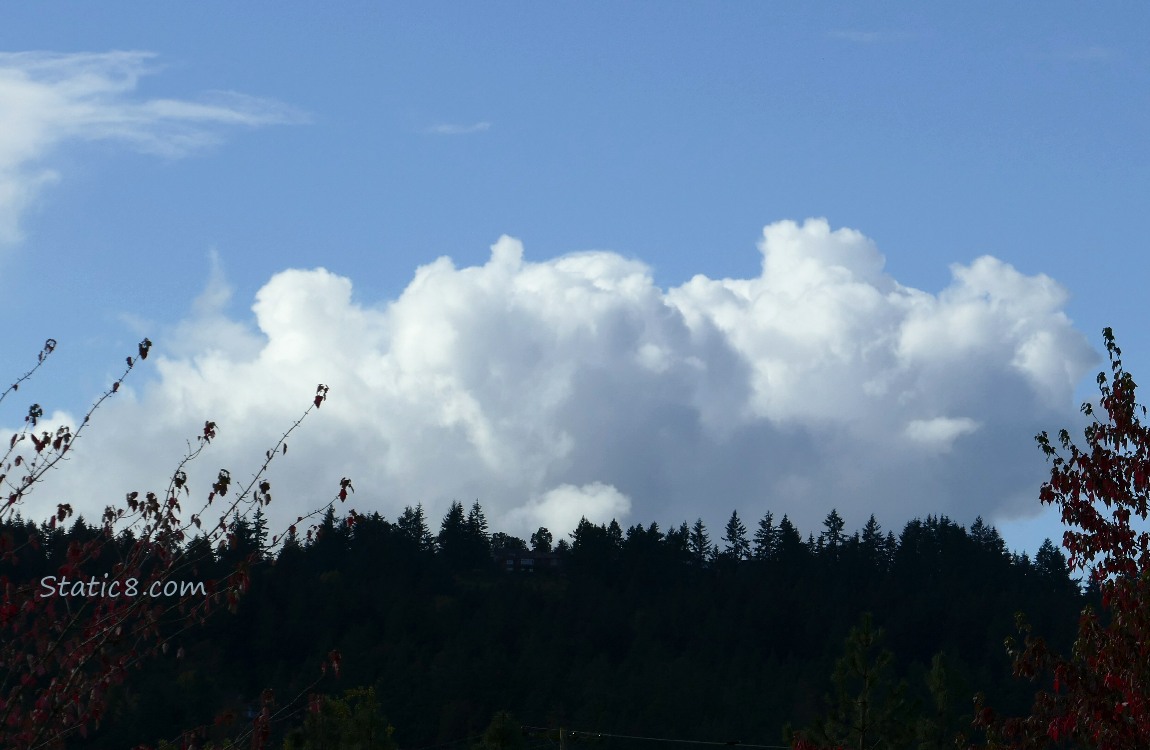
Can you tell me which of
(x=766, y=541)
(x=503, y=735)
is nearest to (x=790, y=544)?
(x=766, y=541)

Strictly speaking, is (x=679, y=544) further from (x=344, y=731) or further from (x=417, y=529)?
(x=344, y=731)

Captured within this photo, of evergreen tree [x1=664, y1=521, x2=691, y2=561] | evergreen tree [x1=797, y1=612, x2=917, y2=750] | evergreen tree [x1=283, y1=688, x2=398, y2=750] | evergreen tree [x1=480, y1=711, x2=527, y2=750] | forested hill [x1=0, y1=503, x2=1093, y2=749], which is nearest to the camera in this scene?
evergreen tree [x1=797, y1=612, x2=917, y2=750]

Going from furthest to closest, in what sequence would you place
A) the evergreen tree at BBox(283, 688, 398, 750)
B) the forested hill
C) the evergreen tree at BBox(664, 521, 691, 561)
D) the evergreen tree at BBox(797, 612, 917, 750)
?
the evergreen tree at BBox(664, 521, 691, 561), the forested hill, the evergreen tree at BBox(283, 688, 398, 750), the evergreen tree at BBox(797, 612, 917, 750)

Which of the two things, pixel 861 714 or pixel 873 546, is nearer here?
pixel 861 714

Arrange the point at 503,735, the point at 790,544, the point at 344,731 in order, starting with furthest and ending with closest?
1. the point at 790,544
2. the point at 503,735
3. the point at 344,731

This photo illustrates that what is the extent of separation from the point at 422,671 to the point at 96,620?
10835 cm

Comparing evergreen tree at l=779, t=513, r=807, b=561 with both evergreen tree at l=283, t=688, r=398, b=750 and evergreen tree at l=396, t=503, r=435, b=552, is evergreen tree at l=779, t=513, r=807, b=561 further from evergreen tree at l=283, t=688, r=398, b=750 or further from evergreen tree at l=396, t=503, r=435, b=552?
evergreen tree at l=283, t=688, r=398, b=750

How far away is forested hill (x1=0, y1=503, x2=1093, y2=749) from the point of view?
110375mm

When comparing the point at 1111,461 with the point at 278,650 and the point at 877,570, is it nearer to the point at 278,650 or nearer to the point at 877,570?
the point at 278,650

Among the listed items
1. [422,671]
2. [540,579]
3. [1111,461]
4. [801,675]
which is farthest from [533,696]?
[1111,461]

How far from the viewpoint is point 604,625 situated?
463 feet

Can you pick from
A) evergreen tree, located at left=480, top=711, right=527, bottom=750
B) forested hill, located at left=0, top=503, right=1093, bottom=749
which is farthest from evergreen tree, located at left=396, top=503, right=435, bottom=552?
evergreen tree, located at left=480, top=711, right=527, bottom=750

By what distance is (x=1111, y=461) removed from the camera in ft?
52.6

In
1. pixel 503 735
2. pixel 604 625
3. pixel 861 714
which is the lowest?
pixel 503 735
